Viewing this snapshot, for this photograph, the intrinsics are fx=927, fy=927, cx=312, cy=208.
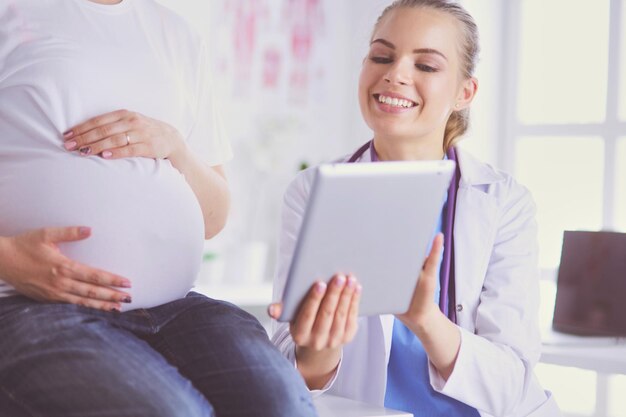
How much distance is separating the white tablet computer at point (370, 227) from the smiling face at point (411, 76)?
52 centimetres

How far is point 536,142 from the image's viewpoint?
354 cm

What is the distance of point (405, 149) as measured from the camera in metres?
1.80

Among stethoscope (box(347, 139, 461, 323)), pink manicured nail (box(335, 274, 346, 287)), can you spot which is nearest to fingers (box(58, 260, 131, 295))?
pink manicured nail (box(335, 274, 346, 287))

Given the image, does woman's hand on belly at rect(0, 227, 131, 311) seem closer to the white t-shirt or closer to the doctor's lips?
the white t-shirt

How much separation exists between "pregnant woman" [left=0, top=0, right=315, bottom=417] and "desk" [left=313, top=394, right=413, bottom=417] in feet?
0.50

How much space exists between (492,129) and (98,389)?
2.69 meters

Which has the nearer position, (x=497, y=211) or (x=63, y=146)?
(x=63, y=146)

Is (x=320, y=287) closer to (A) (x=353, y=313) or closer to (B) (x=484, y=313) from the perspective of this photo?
(A) (x=353, y=313)

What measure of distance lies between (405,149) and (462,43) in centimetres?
25

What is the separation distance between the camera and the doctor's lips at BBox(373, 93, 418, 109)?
1.73 meters

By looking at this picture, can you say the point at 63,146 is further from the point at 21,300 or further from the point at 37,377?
the point at 37,377

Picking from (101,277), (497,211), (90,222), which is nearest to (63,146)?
(90,222)

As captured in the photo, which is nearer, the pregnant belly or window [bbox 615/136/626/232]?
the pregnant belly

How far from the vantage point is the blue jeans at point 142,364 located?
1.17 metres
